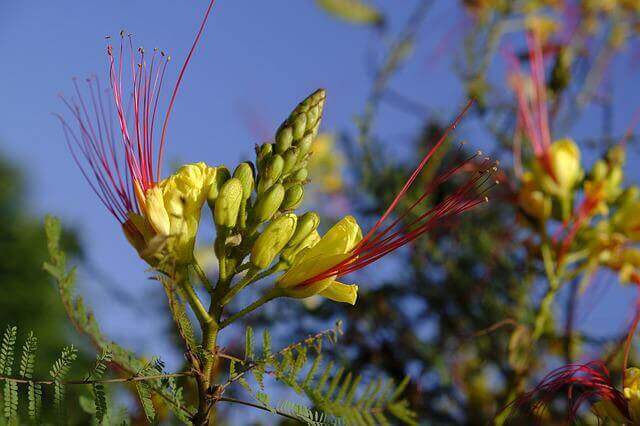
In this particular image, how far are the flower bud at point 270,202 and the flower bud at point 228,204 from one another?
0.11 feet

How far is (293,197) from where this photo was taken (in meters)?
1.02

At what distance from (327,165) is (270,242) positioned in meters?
2.17

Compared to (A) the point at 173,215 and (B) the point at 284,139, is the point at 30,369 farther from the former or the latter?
(B) the point at 284,139

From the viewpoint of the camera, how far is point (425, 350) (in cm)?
200

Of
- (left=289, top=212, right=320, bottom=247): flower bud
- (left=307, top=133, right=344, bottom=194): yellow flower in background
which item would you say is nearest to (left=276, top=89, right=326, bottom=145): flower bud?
(left=289, top=212, right=320, bottom=247): flower bud

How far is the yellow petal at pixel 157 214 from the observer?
0.93 meters

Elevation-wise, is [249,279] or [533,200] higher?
[533,200]

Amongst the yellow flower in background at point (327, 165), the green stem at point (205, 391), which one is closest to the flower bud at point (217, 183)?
the green stem at point (205, 391)

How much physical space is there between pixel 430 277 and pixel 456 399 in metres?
0.43

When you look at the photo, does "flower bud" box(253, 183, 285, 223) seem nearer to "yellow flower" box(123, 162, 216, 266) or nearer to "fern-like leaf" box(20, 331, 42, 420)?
"yellow flower" box(123, 162, 216, 266)

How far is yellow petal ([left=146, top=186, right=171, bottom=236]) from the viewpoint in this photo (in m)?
0.93

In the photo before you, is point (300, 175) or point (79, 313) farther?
point (300, 175)

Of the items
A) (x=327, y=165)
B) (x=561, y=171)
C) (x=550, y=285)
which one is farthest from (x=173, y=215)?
(x=327, y=165)

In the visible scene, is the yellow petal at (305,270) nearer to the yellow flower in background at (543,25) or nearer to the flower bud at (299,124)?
the flower bud at (299,124)
